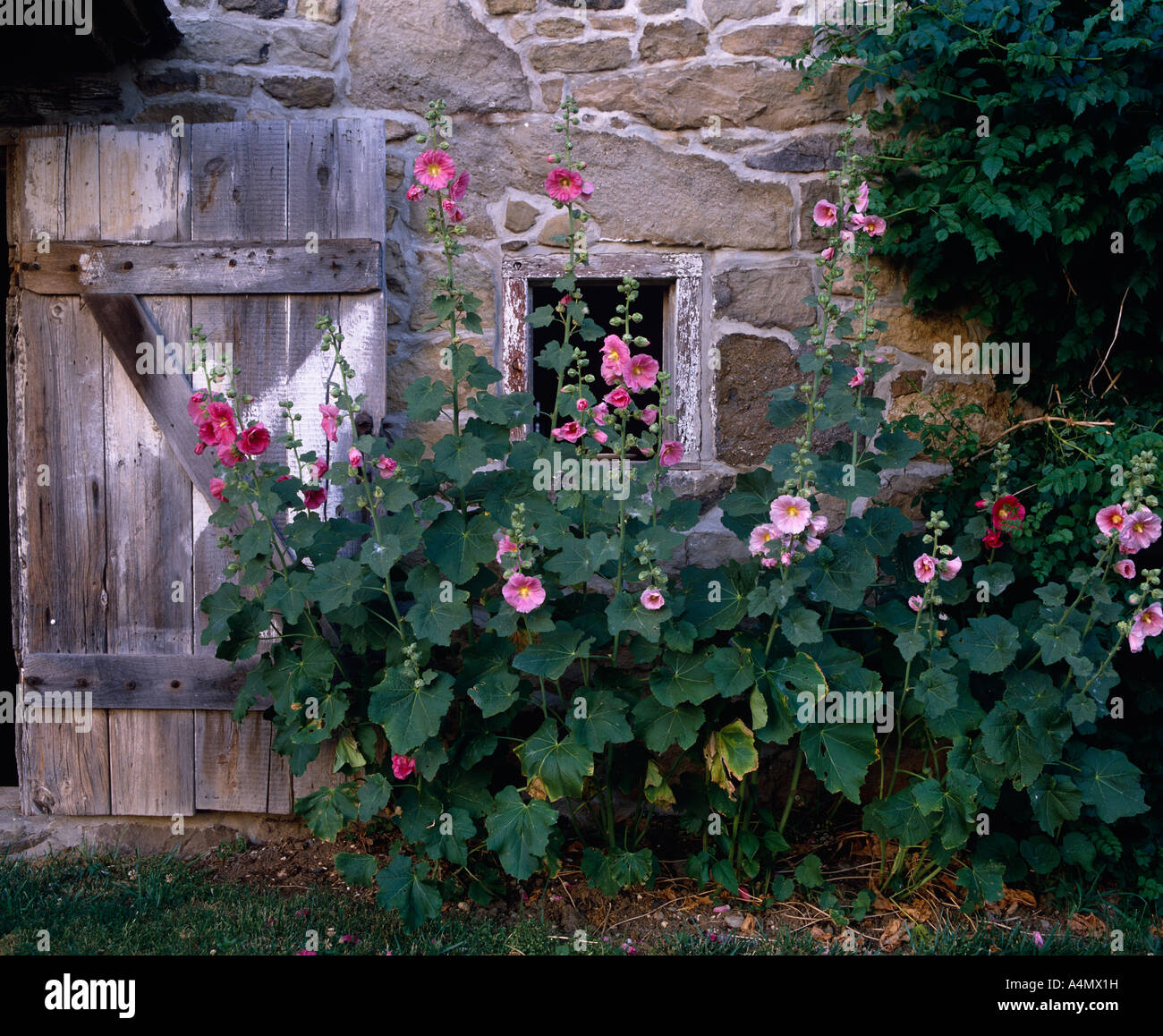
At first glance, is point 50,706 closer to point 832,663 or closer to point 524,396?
point 524,396

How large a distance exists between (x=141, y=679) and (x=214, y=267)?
56.6 inches

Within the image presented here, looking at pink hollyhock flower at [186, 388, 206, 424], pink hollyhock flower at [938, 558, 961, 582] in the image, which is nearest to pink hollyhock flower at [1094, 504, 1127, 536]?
pink hollyhock flower at [938, 558, 961, 582]

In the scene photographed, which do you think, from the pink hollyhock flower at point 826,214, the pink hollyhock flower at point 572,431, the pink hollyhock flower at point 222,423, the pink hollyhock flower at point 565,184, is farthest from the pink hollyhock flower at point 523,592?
the pink hollyhock flower at point 826,214

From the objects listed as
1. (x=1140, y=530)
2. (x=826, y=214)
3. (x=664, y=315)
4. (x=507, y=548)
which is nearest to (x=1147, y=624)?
(x=1140, y=530)

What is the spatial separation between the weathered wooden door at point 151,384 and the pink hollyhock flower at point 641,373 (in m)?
0.99

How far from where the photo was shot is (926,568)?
2.51m

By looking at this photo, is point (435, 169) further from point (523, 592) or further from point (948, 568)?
point (948, 568)

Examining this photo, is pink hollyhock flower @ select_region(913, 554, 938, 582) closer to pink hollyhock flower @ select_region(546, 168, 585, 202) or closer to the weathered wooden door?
pink hollyhock flower @ select_region(546, 168, 585, 202)

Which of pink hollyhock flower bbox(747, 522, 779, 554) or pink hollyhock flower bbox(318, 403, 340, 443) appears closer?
pink hollyhock flower bbox(747, 522, 779, 554)

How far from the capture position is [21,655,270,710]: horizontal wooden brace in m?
3.11

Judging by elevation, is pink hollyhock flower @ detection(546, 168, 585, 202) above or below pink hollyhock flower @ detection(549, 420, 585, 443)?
above

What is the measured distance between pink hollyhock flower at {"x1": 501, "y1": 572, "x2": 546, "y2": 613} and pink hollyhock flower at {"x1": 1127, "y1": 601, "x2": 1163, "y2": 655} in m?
1.59

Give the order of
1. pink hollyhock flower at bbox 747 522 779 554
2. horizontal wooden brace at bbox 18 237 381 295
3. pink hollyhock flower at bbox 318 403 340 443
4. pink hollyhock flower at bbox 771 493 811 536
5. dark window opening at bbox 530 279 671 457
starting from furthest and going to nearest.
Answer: dark window opening at bbox 530 279 671 457
horizontal wooden brace at bbox 18 237 381 295
pink hollyhock flower at bbox 318 403 340 443
pink hollyhock flower at bbox 747 522 779 554
pink hollyhock flower at bbox 771 493 811 536
